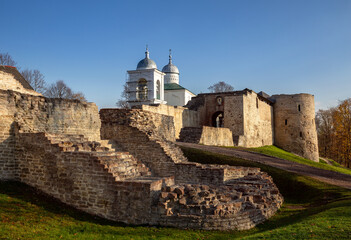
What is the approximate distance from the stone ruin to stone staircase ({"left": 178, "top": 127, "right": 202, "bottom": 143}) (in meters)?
11.4

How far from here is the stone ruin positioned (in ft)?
25.9

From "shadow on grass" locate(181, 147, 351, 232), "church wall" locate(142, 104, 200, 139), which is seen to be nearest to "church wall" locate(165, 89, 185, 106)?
A: "church wall" locate(142, 104, 200, 139)

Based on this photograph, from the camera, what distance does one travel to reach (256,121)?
120 feet

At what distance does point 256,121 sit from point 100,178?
30507 millimetres

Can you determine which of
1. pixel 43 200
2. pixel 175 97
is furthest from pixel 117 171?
pixel 175 97

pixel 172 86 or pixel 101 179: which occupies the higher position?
pixel 172 86

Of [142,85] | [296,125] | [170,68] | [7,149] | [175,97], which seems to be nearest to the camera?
[7,149]

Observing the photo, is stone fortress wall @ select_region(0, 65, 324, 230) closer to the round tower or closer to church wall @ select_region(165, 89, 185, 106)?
the round tower

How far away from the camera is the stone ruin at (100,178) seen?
7883 millimetres

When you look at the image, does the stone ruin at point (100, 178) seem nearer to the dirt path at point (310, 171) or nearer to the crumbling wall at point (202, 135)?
the dirt path at point (310, 171)

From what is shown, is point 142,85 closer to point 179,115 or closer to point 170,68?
point 170,68

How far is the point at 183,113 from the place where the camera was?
29.1 metres

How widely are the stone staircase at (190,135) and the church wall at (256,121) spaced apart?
9.35 meters

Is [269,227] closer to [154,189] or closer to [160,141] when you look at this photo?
[154,189]
